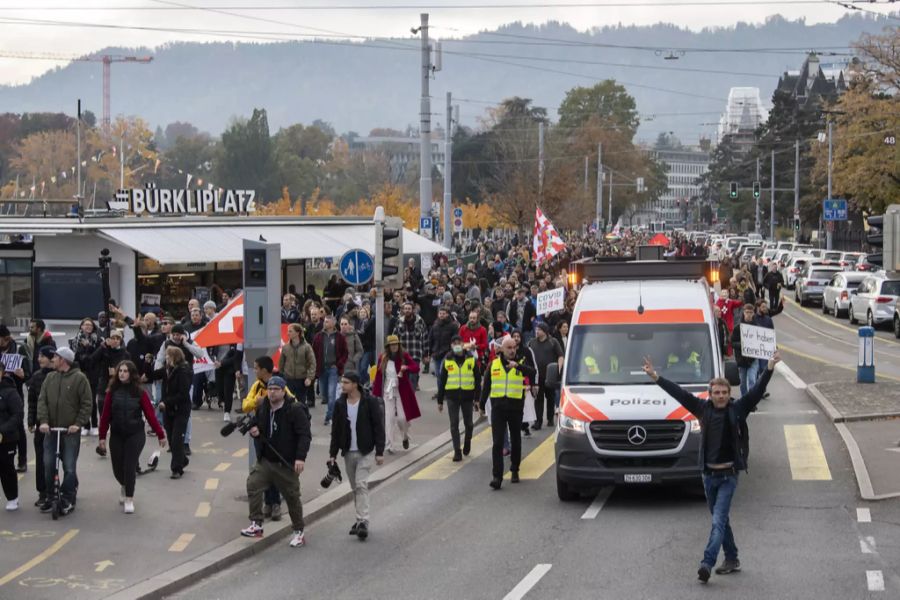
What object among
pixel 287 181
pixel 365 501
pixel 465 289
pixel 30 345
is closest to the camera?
pixel 365 501

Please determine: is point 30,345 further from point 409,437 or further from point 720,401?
point 720,401

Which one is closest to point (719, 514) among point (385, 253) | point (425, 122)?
point (385, 253)

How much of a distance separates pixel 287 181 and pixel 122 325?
117330mm

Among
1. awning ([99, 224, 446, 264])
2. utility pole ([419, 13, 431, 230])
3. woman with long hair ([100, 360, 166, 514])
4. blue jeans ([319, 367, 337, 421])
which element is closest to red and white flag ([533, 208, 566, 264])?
awning ([99, 224, 446, 264])

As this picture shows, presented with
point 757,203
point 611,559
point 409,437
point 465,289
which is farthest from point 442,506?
point 757,203

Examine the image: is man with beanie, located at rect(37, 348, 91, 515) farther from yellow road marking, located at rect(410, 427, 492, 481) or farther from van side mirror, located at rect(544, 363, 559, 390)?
van side mirror, located at rect(544, 363, 559, 390)

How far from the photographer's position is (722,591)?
38.4 ft

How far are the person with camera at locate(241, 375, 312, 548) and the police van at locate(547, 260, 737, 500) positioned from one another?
3.26 meters

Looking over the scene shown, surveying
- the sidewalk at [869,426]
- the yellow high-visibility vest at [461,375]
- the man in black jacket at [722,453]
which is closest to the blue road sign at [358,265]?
the yellow high-visibility vest at [461,375]

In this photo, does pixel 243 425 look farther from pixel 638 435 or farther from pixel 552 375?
pixel 638 435

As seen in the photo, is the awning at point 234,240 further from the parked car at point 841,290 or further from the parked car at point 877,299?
the parked car at point 841,290

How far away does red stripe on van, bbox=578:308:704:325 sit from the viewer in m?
17.0

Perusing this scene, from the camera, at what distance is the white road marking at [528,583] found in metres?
11.8

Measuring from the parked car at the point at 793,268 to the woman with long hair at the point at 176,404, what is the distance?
157ft
